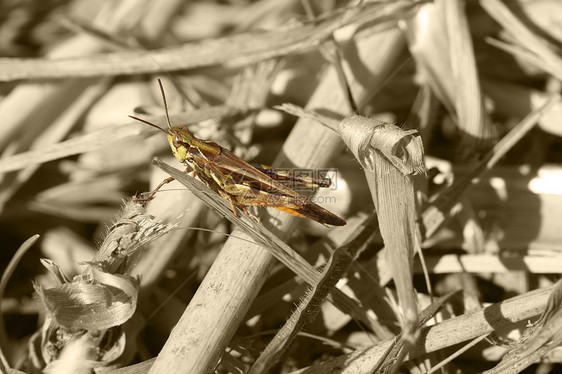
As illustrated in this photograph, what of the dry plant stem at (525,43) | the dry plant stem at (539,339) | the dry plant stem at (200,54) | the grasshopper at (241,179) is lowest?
the dry plant stem at (539,339)

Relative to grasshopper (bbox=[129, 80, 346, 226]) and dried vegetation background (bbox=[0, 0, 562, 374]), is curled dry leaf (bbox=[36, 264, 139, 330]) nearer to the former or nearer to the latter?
dried vegetation background (bbox=[0, 0, 562, 374])

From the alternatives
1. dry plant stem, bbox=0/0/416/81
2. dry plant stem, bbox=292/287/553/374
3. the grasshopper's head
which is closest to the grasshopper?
the grasshopper's head

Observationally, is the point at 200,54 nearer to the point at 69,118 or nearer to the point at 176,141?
the point at 176,141

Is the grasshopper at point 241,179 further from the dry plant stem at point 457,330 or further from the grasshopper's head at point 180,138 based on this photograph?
the dry plant stem at point 457,330

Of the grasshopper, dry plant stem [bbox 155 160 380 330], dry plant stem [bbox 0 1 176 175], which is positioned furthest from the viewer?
dry plant stem [bbox 0 1 176 175]

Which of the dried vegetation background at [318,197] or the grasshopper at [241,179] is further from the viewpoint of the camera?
the grasshopper at [241,179]

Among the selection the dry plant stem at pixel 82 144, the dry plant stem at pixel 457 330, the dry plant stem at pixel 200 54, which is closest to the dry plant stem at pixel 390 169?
the dry plant stem at pixel 457 330

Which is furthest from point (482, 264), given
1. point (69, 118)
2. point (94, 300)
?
point (69, 118)

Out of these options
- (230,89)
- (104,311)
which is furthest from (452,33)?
(104,311)
